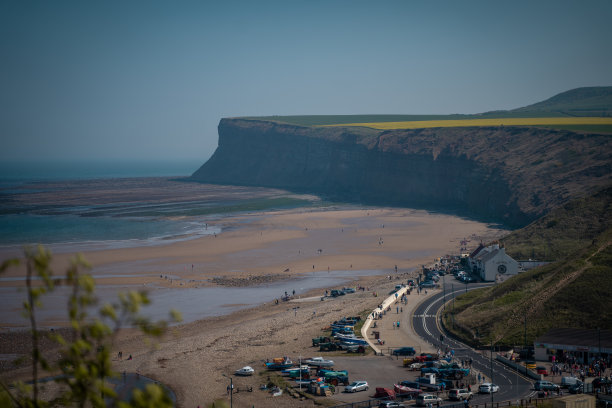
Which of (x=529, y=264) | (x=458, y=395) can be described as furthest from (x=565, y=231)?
(x=458, y=395)

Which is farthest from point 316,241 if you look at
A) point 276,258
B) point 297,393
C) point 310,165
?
point 310,165

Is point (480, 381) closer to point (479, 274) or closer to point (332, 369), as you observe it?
point (332, 369)

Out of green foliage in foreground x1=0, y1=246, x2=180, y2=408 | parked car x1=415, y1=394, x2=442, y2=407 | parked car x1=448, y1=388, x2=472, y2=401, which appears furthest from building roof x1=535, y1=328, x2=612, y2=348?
green foliage in foreground x1=0, y1=246, x2=180, y2=408

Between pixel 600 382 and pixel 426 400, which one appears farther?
pixel 600 382

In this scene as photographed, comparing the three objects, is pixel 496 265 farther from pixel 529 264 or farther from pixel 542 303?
pixel 542 303

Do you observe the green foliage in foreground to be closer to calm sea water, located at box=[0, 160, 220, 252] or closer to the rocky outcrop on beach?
the rocky outcrop on beach
